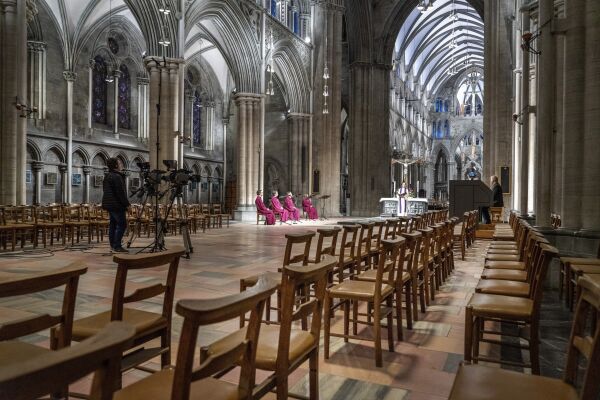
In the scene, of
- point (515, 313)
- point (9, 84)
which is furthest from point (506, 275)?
point (9, 84)

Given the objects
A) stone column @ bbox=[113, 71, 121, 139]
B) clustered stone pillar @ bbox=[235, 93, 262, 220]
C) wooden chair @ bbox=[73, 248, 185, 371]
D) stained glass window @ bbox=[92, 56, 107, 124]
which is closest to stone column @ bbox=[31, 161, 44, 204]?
stained glass window @ bbox=[92, 56, 107, 124]

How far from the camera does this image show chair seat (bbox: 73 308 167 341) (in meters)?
2.31

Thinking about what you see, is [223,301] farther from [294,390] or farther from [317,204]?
[317,204]

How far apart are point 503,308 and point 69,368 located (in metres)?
2.79

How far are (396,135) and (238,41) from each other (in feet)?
79.7

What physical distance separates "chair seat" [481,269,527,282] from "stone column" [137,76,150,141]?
856 inches

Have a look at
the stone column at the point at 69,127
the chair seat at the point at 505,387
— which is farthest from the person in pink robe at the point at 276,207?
the chair seat at the point at 505,387

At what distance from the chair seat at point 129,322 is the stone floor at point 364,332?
477 mm

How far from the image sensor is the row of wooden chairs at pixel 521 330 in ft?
5.29

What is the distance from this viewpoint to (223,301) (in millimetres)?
1356

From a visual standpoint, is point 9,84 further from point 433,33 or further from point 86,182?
point 433,33

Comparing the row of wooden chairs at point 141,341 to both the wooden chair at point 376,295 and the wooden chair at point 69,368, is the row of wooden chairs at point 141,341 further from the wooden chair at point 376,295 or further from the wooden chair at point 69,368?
the wooden chair at point 376,295

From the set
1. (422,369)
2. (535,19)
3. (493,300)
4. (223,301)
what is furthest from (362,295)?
(535,19)

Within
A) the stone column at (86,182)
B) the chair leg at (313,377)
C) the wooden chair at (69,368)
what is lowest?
the chair leg at (313,377)
